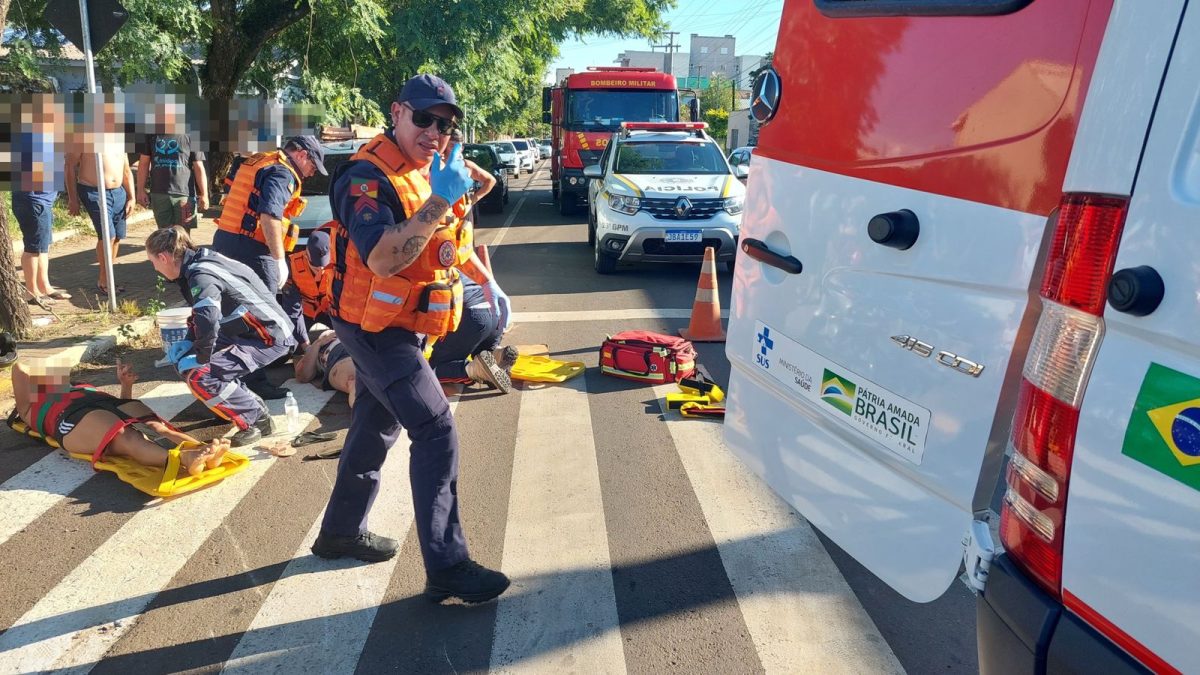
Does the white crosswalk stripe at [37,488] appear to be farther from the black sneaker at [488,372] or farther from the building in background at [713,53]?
the building in background at [713,53]

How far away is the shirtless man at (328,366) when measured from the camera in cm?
574

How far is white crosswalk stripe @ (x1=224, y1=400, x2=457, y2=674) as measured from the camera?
9.41 feet

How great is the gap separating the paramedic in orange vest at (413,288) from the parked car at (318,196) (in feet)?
16.3

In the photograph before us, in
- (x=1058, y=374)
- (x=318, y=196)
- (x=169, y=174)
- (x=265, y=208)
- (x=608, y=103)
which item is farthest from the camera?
(x=608, y=103)

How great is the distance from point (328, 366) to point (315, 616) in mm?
3004

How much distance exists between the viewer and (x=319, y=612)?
315cm

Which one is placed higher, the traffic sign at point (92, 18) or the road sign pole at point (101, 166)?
the traffic sign at point (92, 18)

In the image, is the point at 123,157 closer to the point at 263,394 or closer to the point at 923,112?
the point at 263,394

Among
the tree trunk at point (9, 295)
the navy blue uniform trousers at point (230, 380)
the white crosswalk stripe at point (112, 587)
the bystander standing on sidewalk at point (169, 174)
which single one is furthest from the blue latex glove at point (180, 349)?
the bystander standing on sidewalk at point (169, 174)

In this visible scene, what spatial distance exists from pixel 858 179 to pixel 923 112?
252 mm

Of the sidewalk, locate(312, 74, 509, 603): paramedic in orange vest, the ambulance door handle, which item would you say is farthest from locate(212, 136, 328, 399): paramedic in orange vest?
the ambulance door handle

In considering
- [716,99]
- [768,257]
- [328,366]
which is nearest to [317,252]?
[328,366]

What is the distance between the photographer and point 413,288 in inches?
117

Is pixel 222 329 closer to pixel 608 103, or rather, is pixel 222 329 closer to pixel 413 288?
pixel 413 288
